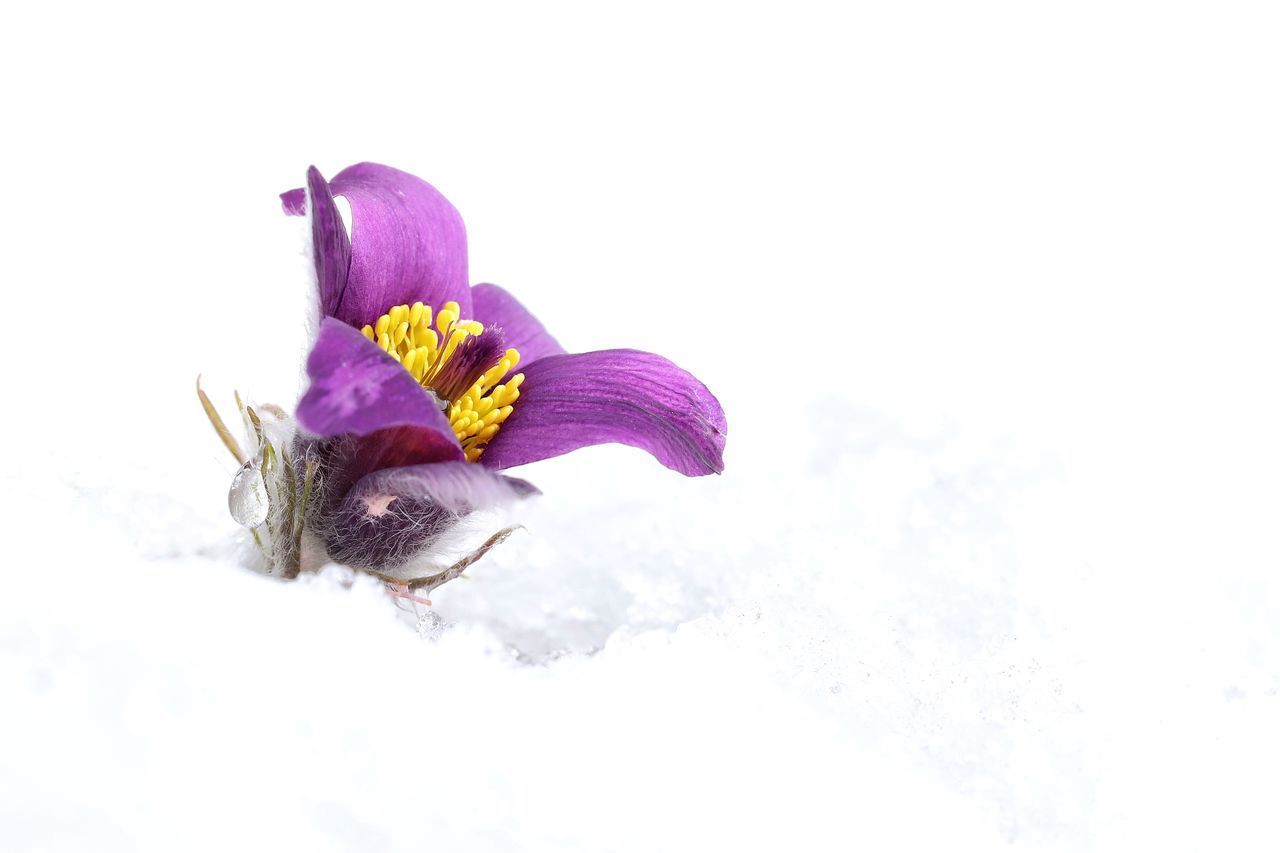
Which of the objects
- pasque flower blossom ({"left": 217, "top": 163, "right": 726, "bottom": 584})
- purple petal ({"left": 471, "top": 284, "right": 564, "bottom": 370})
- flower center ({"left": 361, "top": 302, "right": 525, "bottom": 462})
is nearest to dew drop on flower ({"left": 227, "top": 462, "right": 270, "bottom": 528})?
pasque flower blossom ({"left": 217, "top": 163, "right": 726, "bottom": 584})

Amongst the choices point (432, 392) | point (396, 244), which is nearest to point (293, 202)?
point (396, 244)

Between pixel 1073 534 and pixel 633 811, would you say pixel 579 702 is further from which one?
pixel 1073 534

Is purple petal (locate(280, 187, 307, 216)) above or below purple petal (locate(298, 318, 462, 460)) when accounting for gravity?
above

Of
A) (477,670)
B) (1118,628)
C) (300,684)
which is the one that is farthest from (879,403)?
(300,684)

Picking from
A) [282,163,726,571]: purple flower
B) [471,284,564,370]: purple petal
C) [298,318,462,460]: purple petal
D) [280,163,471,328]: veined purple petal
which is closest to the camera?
[298,318,462,460]: purple petal

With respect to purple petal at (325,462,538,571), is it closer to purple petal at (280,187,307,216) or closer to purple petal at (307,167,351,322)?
purple petal at (307,167,351,322)

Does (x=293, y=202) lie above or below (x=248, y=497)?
above

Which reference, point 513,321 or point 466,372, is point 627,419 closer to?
point 466,372
